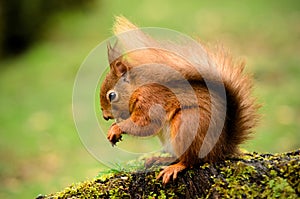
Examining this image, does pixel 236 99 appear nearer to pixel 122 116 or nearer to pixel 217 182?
pixel 217 182

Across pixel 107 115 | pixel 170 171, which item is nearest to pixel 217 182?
pixel 170 171

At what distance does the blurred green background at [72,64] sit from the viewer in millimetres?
7238

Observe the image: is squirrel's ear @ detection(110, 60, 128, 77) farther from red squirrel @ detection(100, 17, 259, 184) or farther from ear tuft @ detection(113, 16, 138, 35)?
ear tuft @ detection(113, 16, 138, 35)

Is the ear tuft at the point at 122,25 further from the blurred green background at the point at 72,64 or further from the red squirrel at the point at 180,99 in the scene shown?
the blurred green background at the point at 72,64

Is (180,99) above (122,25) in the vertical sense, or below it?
below

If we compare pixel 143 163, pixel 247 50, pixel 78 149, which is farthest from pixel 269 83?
pixel 143 163

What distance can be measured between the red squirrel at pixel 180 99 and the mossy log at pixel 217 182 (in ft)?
0.23

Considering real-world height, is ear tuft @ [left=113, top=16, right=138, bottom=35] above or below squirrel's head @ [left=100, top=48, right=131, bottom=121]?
above

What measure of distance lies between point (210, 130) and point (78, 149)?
5244mm

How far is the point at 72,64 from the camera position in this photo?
10.4 metres

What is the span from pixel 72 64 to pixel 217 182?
8.12 meters

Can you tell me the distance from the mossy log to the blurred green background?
146 inches

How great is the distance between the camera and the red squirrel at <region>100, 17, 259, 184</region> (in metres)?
2.75

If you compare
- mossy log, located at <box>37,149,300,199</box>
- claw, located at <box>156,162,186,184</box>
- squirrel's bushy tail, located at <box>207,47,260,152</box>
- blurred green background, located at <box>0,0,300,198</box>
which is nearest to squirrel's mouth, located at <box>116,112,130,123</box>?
mossy log, located at <box>37,149,300,199</box>
